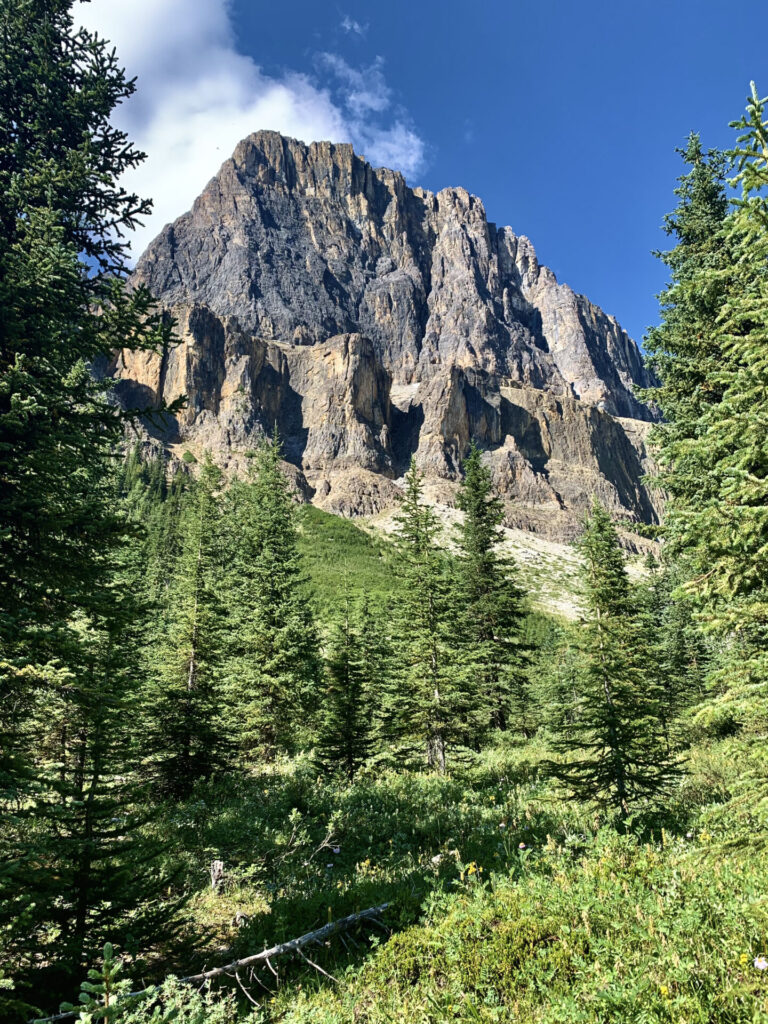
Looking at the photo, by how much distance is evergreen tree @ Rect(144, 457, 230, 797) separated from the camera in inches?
549

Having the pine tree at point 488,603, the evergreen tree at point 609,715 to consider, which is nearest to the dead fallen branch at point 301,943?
the evergreen tree at point 609,715

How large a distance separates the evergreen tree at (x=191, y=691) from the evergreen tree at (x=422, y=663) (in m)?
5.34

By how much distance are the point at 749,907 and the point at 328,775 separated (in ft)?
38.1

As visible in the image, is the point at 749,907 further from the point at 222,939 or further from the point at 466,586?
the point at 466,586

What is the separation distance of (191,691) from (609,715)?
11.4 m

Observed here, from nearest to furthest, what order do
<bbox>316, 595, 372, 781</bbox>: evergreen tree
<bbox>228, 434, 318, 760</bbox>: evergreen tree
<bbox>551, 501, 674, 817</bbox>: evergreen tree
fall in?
<bbox>551, 501, 674, 817</bbox>: evergreen tree, <bbox>316, 595, 372, 781</bbox>: evergreen tree, <bbox>228, 434, 318, 760</bbox>: evergreen tree

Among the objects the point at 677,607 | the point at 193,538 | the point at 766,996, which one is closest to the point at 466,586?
the point at 193,538

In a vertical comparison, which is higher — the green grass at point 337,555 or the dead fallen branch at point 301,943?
the green grass at point 337,555

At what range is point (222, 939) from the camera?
5.57m

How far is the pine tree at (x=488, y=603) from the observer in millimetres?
20572

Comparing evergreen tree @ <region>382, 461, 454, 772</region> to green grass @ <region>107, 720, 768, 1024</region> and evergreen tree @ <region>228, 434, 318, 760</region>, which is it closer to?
evergreen tree @ <region>228, 434, 318, 760</region>

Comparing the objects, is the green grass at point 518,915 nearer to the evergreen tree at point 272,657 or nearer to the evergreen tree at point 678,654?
the evergreen tree at point 272,657

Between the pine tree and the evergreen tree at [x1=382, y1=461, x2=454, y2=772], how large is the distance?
155 inches

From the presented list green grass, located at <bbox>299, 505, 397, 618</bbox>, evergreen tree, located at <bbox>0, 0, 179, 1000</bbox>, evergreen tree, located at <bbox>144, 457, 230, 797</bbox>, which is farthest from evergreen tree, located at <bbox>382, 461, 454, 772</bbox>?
green grass, located at <bbox>299, 505, 397, 618</bbox>
